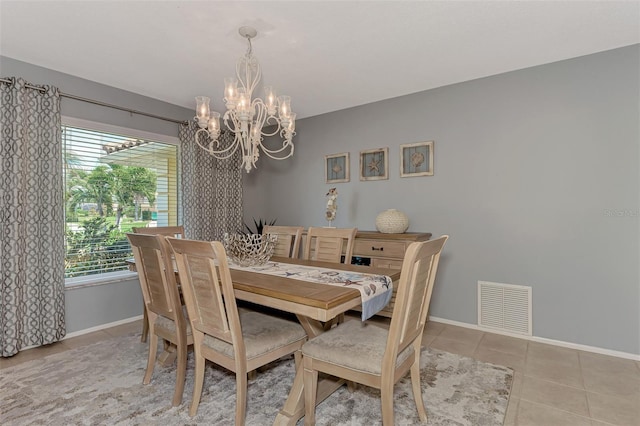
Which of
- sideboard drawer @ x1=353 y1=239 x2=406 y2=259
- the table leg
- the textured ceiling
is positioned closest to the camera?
the textured ceiling

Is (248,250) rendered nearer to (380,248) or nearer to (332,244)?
(332,244)

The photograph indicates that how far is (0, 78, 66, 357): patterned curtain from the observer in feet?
8.62

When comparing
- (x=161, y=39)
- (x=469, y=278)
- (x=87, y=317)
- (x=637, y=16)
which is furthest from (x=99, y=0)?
(x=469, y=278)

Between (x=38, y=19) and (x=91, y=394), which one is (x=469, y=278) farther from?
(x=38, y=19)

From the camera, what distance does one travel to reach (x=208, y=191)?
4113mm

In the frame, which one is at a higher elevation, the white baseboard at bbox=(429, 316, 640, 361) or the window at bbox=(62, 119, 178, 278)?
the window at bbox=(62, 119, 178, 278)

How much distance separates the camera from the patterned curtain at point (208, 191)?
392 centimetres

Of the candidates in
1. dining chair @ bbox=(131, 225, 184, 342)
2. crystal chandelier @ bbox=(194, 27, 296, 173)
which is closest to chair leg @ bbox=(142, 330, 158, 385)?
dining chair @ bbox=(131, 225, 184, 342)

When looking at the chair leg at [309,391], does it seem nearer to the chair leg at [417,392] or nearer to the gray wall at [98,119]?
the chair leg at [417,392]

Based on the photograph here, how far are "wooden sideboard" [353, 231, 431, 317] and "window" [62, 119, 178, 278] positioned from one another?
227 cm

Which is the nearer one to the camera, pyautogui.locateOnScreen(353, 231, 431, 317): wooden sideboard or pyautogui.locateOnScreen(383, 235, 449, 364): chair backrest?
pyautogui.locateOnScreen(383, 235, 449, 364): chair backrest

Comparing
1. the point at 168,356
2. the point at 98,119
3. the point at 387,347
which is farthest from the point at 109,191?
the point at 387,347

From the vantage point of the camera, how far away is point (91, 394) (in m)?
2.04

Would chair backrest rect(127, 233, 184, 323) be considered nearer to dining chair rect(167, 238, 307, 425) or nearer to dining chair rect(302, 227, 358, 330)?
dining chair rect(167, 238, 307, 425)
